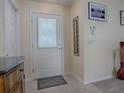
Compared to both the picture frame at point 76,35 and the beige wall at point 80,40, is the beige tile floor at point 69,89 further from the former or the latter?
the picture frame at point 76,35

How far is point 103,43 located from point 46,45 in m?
1.77

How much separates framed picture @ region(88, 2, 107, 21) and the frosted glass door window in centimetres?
124

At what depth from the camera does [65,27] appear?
12.7ft

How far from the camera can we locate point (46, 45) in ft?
11.7

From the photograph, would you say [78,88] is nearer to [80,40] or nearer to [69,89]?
[69,89]

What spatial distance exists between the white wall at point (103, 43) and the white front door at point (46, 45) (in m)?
1.08

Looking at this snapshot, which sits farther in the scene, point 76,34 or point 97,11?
point 76,34

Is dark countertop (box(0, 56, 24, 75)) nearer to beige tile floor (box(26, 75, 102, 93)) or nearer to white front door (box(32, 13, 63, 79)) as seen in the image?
beige tile floor (box(26, 75, 102, 93))

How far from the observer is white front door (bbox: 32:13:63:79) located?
3.46 m

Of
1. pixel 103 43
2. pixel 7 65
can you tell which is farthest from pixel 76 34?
pixel 7 65

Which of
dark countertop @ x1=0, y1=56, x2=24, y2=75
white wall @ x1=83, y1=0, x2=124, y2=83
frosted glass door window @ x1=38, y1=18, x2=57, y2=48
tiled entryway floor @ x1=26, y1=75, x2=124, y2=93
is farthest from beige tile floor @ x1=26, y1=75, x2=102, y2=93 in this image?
dark countertop @ x1=0, y1=56, x2=24, y2=75

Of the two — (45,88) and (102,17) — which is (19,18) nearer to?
(45,88)

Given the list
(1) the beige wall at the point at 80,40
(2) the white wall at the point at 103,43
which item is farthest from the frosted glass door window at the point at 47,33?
(2) the white wall at the point at 103,43

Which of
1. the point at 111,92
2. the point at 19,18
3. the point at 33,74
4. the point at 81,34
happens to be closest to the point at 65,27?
the point at 81,34
